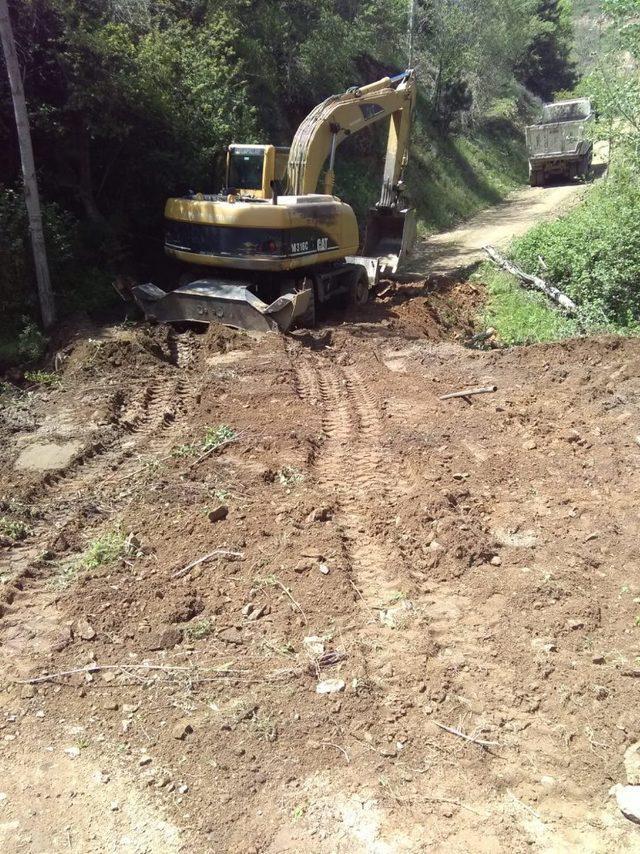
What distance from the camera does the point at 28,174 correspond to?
32.8 ft

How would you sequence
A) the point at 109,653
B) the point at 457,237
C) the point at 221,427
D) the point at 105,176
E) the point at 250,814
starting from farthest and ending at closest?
the point at 457,237
the point at 105,176
the point at 221,427
the point at 109,653
the point at 250,814

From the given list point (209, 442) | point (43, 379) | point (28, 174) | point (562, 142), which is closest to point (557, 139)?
point (562, 142)

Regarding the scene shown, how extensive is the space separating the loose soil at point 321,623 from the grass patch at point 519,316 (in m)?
2.90

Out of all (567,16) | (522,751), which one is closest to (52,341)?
(522,751)

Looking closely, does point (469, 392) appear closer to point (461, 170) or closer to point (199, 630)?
point (199, 630)

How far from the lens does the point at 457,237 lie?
65.4 ft

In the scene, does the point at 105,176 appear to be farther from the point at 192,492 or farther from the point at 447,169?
the point at 447,169

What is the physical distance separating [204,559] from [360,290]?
876 centimetres

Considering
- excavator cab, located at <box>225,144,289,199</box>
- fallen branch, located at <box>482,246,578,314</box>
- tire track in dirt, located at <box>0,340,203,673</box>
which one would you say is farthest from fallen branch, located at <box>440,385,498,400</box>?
excavator cab, located at <box>225,144,289,199</box>

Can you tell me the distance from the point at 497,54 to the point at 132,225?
26551 mm

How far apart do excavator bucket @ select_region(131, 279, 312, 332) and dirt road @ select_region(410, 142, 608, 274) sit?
662cm

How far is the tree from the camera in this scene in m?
41.8

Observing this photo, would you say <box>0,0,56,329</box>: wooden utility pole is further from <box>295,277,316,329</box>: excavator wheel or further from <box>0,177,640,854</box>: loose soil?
<box>295,277,316,329</box>: excavator wheel

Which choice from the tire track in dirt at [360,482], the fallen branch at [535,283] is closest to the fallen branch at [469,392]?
the tire track in dirt at [360,482]
